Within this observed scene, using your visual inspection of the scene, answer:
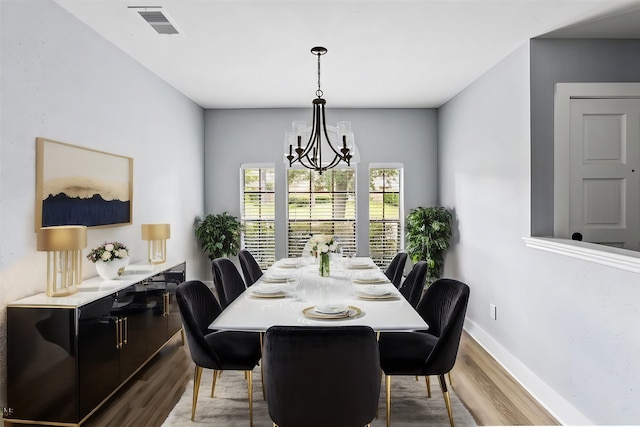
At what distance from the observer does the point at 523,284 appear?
10.8ft

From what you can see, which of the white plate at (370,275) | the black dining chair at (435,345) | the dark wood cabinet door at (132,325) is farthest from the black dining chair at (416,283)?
the dark wood cabinet door at (132,325)

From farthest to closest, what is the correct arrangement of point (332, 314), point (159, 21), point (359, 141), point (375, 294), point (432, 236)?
point (359, 141), point (432, 236), point (159, 21), point (375, 294), point (332, 314)

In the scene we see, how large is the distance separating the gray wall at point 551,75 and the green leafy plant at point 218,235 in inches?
149

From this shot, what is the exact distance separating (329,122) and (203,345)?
13.7 feet

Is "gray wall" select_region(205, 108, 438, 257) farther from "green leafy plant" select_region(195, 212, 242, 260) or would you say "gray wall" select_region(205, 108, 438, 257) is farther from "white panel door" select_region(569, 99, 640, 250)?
"white panel door" select_region(569, 99, 640, 250)

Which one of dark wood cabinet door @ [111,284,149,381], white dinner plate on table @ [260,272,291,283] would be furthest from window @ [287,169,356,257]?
dark wood cabinet door @ [111,284,149,381]

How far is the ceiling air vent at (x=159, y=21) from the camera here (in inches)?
111

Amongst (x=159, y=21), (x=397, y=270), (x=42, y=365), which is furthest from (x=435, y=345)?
(x=159, y=21)

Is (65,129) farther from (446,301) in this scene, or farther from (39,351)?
(446,301)

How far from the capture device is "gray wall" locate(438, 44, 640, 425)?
7.44 ft

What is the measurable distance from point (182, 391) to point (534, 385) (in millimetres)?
2632

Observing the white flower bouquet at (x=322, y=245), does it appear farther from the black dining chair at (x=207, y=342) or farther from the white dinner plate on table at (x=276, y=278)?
the black dining chair at (x=207, y=342)

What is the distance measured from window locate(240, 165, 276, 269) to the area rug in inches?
118

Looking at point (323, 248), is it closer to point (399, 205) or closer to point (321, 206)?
point (321, 206)
